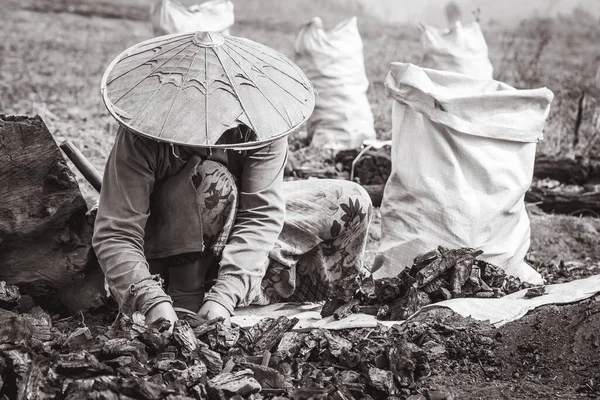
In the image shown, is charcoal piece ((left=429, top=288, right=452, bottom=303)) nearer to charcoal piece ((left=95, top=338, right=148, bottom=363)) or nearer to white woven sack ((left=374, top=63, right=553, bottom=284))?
white woven sack ((left=374, top=63, right=553, bottom=284))

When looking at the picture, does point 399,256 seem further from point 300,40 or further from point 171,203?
point 300,40

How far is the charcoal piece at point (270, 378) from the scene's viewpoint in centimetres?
188

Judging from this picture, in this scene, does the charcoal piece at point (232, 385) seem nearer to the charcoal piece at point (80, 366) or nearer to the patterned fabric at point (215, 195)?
the charcoal piece at point (80, 366)

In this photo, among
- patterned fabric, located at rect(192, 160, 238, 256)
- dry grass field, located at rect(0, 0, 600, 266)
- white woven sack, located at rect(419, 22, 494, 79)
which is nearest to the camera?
patterned fabric, located at rect(192, 160, 238, 256)

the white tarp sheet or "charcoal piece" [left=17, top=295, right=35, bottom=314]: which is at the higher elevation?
the white tarp sheet

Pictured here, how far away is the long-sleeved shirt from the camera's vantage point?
225 cm

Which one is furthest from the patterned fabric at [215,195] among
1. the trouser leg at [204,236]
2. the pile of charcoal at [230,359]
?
the pile of charcoal at [230,359]

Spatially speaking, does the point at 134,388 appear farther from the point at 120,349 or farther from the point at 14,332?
the point at 14,332

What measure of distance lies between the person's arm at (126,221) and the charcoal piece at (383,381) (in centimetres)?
65

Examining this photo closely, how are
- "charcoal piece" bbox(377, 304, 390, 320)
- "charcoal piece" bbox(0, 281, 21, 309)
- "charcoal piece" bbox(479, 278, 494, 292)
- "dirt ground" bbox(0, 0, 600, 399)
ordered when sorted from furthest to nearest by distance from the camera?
1. "charcoal piece" bbox(479, 278, 494, 292)
2. "charcoal piece" bbox(377, 304, 390, 320)
3. "charcoal piece" bbox(0, 281, 21, 309)
4. "dirt ground" bbox(0, 0, 600, 399)

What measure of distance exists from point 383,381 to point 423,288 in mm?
709

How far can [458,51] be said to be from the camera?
5273 millimetres

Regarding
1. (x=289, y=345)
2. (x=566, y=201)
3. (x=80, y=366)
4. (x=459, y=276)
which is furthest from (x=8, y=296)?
(x=566, y=201)

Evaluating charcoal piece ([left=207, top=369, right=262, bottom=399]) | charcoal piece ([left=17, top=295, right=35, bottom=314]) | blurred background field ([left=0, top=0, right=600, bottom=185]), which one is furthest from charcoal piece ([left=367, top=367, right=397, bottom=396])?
blurred background field ([left=0, top=0, right=600, bottom=185])
